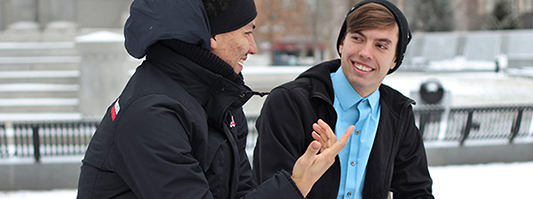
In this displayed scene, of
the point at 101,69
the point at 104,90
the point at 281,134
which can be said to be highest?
the point at 281,134

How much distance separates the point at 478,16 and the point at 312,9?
50.0 feet

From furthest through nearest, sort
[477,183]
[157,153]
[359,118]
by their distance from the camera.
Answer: [477,183], [359,118], [157,153]

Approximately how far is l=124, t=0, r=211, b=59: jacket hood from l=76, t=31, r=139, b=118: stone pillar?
28.2 ft

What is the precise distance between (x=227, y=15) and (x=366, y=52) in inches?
40.1

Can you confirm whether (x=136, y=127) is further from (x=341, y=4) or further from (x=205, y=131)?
(x=341, y=4)

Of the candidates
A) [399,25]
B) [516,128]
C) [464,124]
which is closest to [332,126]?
[399,25]

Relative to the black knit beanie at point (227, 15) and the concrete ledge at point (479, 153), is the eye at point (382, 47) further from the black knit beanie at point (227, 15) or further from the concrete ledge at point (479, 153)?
the concrete ledge at point (479, 153)

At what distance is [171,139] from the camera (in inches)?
54.3

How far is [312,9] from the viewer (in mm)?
48469

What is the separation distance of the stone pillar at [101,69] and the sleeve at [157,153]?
8.73m

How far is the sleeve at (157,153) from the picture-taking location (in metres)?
1.37

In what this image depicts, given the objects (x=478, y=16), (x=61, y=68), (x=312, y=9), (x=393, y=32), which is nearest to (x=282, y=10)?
(x=312, y=9)

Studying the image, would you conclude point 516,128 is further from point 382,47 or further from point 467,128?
point 382,47

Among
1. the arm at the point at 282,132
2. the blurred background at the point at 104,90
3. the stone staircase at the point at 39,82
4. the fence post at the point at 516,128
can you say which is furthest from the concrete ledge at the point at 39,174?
the fence post at the point at 516,128
